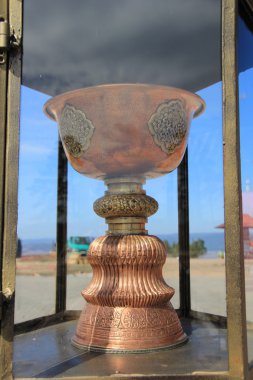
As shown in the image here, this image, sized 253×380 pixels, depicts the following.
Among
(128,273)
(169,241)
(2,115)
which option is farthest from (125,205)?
(2,115)

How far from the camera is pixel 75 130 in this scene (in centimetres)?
192

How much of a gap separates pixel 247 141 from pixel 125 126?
50cm

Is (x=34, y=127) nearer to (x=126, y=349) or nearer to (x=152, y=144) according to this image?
(x=152, y=144)

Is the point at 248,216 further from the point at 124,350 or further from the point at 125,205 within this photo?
the point at 124,350

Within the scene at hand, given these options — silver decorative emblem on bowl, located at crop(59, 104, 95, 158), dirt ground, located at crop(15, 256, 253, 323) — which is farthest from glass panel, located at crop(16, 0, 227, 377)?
dirt ground, located at crop(15, 256, 253, 323)

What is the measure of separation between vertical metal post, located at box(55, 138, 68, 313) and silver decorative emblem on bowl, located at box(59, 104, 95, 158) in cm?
68

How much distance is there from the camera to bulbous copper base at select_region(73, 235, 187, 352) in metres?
1.81

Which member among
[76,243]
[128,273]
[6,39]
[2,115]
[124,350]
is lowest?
[124,350]

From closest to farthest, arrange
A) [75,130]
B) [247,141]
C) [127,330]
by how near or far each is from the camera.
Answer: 1. [247,141]
2. [127,330]
3. [75,130]

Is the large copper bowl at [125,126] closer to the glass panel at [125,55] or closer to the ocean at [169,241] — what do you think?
the glass panel at [125,55]

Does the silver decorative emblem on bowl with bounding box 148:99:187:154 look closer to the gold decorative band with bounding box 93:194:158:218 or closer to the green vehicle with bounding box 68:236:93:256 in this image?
the gold decorative band with bounding box 93:194:158:218

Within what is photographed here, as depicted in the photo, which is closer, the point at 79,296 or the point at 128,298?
the point at 128,298

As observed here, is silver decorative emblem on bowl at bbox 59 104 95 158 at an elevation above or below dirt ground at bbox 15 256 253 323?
above

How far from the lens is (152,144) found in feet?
6.13
